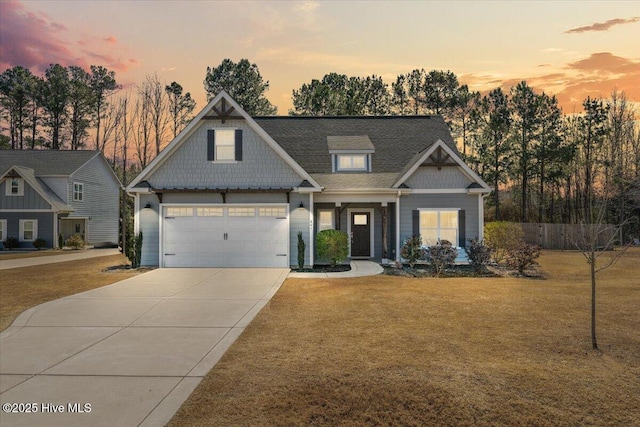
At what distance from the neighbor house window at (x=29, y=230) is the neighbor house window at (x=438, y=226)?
30.7 meters

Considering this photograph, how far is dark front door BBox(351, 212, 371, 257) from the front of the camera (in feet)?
69.3

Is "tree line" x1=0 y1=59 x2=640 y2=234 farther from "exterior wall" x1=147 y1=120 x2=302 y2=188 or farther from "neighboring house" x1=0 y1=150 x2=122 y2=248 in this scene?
"exterior wall" x1=147 y1=120 x2=302 y2=188

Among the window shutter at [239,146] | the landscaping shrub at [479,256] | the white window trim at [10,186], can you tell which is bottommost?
the landscaping shrub at [479,256]

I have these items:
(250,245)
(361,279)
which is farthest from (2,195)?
(361,279)

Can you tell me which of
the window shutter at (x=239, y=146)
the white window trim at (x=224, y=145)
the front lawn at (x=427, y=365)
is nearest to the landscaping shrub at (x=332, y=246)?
the window shutter at (x=239, y=146)

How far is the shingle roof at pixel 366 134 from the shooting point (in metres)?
22.0

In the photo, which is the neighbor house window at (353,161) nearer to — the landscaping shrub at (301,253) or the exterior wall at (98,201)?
the landscaping shrub at (301,253)

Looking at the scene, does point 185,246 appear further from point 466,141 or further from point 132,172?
point 132,172

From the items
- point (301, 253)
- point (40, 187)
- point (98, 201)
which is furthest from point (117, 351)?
point (98, 201)

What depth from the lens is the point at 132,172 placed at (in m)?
51.9

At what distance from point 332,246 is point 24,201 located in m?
28.4

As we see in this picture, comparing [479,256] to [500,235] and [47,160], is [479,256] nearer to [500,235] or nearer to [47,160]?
[500,235]

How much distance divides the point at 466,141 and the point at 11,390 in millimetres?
44005

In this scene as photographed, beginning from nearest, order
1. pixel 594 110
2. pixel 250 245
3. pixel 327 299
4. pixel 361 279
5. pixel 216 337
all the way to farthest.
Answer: pixel 216 337
pixel 327 299
pixel 361 279
pixel 250 245
pixel 594 110
